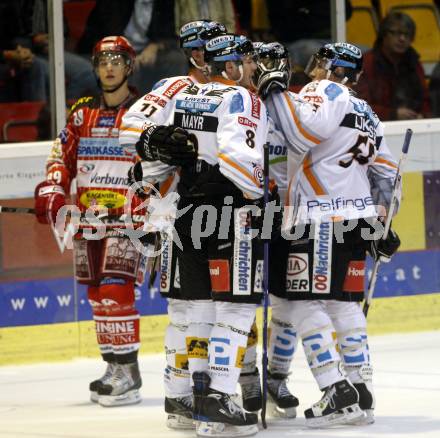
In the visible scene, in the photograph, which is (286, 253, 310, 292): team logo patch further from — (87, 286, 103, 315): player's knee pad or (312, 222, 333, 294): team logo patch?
(87, 286, 103, 315): player's knee pad

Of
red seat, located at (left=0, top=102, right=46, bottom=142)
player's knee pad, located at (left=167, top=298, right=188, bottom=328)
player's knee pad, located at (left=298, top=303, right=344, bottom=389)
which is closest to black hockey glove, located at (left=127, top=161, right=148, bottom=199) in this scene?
player's knee pad, located at (left=167, top=298, right=188, bottom=328)

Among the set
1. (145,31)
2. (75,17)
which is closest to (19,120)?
(75,17)

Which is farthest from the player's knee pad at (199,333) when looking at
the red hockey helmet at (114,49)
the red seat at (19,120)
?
the red seat at (19,120)

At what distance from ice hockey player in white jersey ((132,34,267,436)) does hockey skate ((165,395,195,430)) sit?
0.25m

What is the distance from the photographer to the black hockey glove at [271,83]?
16.9 feet

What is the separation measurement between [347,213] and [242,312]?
1.94ft

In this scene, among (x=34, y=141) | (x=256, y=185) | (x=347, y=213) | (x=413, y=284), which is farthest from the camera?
(x=413, y=284)

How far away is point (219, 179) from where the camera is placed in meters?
5.01

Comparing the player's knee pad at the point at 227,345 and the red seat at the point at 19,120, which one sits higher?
the red seat at the point at 19,120

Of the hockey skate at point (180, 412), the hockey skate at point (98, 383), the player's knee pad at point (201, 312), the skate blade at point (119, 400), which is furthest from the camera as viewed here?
the hockey skate at point (98, 383)

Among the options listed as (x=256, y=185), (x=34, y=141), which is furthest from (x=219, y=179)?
(x=34, y=141)

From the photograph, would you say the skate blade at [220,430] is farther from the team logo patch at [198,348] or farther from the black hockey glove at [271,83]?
the black hockey glove at [271,83]

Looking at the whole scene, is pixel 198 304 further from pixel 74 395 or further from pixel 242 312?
pixel 74 395

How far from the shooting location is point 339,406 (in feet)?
17.1
